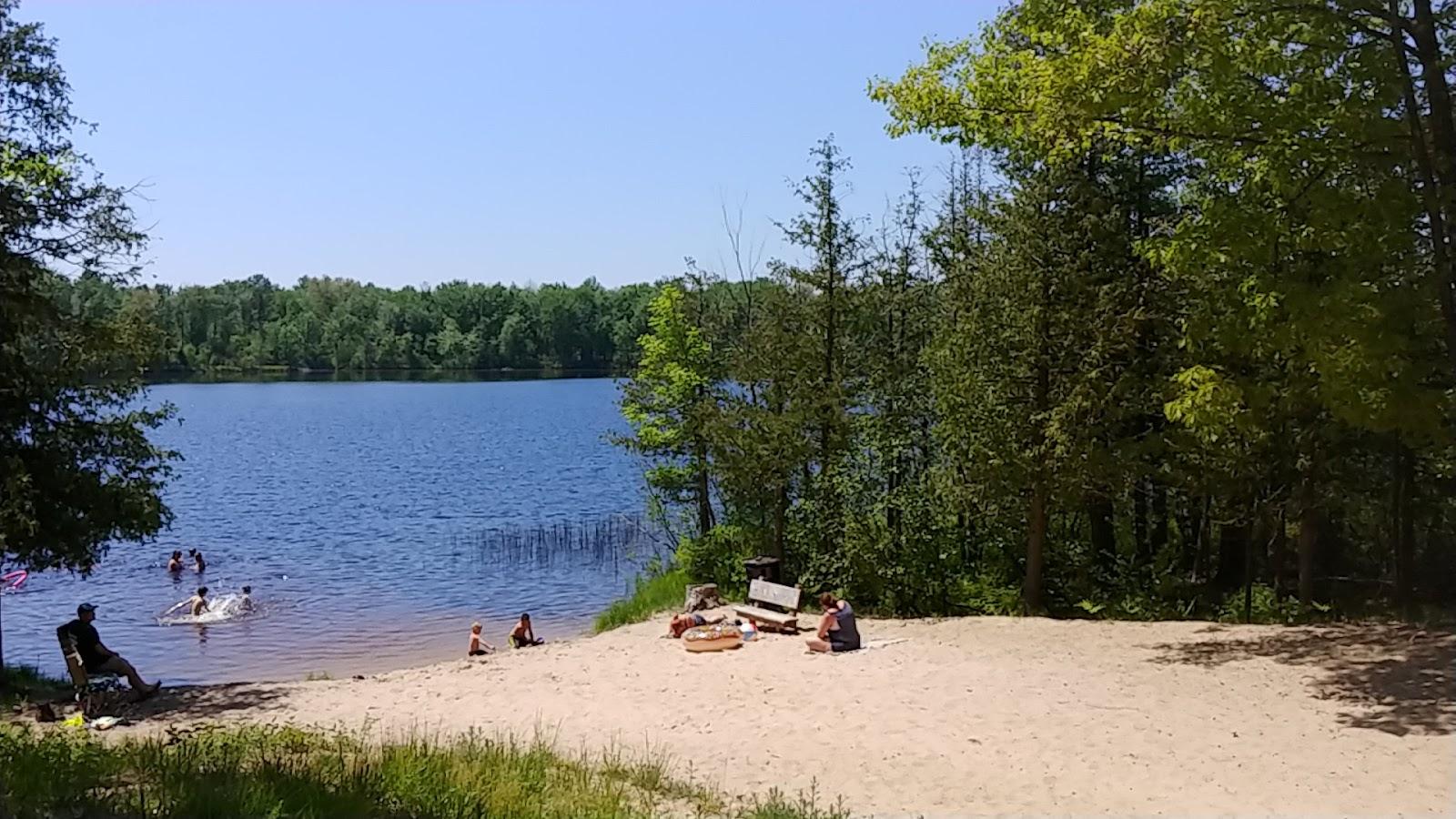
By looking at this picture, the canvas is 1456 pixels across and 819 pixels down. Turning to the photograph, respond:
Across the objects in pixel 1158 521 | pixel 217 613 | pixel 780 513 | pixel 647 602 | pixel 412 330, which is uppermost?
pixel 412 330

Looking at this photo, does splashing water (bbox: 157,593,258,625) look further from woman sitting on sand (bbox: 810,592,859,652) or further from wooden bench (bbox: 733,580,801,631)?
woman sitting on sand (bbox: 810,592,859,652)

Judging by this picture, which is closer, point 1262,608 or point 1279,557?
point 1262,608

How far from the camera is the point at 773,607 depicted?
58.6 feet

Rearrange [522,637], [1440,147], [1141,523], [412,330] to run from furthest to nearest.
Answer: [412,330], [1141,523], [522,637], [1440,147]

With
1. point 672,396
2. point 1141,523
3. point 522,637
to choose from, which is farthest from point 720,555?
point 1141,523

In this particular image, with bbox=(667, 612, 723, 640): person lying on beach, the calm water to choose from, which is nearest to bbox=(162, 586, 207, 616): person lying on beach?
the calm water

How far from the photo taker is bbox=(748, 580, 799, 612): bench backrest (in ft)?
56.2

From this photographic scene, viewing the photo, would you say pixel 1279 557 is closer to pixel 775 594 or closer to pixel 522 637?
pixel 775 594

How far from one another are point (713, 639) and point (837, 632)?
1.83 m

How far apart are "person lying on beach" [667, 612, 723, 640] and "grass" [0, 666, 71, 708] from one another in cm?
811

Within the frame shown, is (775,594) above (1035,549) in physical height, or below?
below

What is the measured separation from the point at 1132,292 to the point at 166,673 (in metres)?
17.9

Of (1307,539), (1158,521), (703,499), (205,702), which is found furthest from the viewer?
(703,499)

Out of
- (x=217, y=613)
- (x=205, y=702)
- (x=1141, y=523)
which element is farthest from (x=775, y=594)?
(x=217, y=613)
